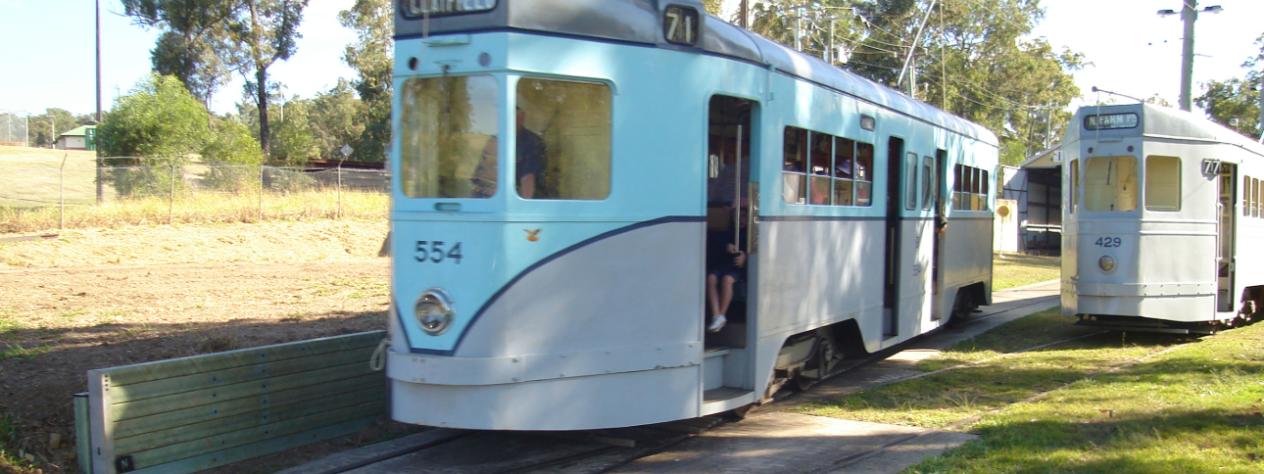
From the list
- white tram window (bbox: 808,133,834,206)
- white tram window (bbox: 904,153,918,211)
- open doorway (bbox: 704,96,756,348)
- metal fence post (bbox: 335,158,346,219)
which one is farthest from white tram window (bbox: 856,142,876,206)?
metal fence post (bbox: 335,158,346,219)

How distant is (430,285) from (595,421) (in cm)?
134

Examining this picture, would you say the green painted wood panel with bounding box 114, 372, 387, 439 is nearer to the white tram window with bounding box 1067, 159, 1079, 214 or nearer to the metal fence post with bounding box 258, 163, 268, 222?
the white tram window with bounding box 1067, 159, 1079, 214

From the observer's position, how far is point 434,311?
19.6 ft

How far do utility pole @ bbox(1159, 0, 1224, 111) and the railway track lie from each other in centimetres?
1465

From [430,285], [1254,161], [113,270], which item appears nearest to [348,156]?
[113,270]

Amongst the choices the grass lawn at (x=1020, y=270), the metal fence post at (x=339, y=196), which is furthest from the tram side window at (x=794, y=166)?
the metal fence post at (x=339, y=196)

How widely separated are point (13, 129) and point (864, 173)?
77.5 metres

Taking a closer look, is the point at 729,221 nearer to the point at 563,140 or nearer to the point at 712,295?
the point at 712,295

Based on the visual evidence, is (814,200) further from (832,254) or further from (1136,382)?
(1136,382)

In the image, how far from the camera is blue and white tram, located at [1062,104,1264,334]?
12.2m

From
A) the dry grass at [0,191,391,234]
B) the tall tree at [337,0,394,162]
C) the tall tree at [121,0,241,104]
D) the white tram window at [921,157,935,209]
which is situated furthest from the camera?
the tall tree at [337,0,394,162]

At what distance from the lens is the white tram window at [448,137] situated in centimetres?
595

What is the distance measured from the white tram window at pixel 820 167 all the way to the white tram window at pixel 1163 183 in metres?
6.11

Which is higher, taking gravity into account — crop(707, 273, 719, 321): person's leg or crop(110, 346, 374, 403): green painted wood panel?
crop(707, 273, 719, 321): person's leg
